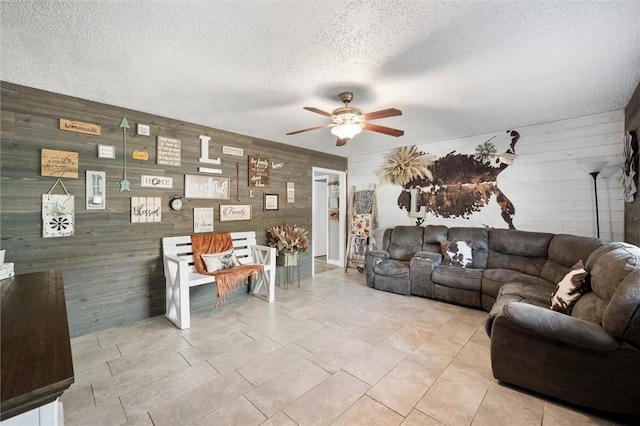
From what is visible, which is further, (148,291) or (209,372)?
(148,291)

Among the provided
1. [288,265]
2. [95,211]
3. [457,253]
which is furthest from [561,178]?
[95,211]

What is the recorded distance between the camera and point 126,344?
256 centimetres

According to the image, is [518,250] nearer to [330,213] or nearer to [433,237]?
[433,237]

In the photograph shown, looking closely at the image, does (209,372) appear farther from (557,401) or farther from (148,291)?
(557,401)

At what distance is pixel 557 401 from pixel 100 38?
4011 millimetres

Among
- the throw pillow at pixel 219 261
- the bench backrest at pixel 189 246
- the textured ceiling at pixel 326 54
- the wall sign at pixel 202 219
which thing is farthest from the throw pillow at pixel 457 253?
the wall sign at pixel 202 219

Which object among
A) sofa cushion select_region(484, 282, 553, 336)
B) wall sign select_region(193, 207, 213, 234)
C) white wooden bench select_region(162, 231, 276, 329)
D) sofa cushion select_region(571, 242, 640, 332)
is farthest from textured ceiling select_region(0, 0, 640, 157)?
sofa cushion select_region(484, 282, 553, 336)

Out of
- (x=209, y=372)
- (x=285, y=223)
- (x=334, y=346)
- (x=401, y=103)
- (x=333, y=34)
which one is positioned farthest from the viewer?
(x=285, y=223)

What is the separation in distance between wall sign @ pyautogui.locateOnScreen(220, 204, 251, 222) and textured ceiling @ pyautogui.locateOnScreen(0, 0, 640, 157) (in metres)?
1.34

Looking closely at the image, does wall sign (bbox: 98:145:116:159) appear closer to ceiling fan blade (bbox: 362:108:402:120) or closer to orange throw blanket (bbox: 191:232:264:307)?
orange throw blanket (bbox: 191:232:264:307)

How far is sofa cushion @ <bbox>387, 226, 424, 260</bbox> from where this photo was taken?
4.49 meters

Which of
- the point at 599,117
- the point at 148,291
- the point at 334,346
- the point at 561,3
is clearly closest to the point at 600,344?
the point at 334,346

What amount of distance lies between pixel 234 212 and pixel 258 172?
2.49 feet

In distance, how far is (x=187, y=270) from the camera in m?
2.88
